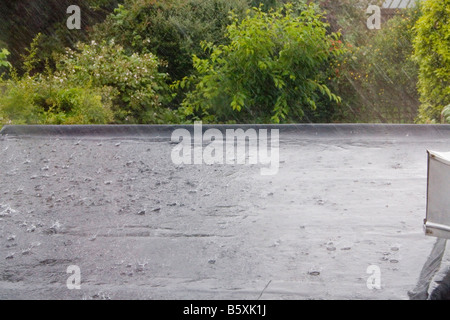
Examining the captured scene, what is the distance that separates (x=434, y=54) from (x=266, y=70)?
7.38 feet

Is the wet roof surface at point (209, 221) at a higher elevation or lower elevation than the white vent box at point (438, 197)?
lower

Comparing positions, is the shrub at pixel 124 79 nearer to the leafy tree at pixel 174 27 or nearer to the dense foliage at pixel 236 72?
the dense foliage at pixel 236 72

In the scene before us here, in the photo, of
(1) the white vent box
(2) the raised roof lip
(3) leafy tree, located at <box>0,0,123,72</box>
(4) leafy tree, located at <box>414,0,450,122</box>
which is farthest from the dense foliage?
(1) the white vent box

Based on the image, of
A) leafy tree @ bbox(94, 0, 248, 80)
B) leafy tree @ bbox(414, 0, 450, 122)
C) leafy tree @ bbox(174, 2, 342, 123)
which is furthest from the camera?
leafy tree @ bbox(94, 0, 248, 80)

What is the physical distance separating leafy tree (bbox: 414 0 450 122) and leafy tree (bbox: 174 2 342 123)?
3.77 ft

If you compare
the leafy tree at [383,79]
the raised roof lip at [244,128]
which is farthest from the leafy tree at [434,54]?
Answer: the raised roof lip at [244,128]

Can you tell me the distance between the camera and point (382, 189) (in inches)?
112

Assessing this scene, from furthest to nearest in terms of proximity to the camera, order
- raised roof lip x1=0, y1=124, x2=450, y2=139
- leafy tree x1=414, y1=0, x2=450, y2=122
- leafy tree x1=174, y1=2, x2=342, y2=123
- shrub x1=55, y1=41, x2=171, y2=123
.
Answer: shrub x1=55, y1=41, x2=171, y2=123, leafy tree x1=414, y1=0, x2=450, y2=122, leafy tree x1=174, y1=2, x2=342, y2=123, raised roof lip x1=0, y1=124, x2=450, y2=139

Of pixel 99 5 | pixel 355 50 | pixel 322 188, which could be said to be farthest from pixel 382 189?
pixel 99 5

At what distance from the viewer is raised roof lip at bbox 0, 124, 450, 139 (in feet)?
13.5

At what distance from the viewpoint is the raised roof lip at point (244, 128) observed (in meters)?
4.11

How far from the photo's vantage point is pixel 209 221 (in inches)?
94.0

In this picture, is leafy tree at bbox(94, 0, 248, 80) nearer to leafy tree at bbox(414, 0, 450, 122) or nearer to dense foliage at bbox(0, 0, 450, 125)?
dense foliage at bbox(0, 0, 450, 125)

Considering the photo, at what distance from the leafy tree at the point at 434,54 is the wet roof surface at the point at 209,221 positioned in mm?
3521
